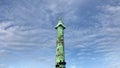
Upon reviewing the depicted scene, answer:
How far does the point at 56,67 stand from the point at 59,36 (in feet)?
21.8

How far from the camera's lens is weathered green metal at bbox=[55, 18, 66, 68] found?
41088 mm

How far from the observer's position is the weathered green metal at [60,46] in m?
41.1

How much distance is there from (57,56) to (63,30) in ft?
20.4

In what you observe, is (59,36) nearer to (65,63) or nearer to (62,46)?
(62,46)

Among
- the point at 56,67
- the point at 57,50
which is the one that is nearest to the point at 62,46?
the point at 57,50

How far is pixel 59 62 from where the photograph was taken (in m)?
41.1

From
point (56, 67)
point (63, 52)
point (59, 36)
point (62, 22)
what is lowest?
point (56, 67)

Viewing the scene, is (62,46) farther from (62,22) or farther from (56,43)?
(62,22)

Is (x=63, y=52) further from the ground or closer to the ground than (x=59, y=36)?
closer to the ground

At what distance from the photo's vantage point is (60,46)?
42.9 m

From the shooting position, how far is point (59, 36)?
144 feet

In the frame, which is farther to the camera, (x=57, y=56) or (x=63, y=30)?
(x=63, y=30)

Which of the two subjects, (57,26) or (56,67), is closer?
(56,67)

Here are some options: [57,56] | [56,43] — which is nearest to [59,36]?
[56,43]
